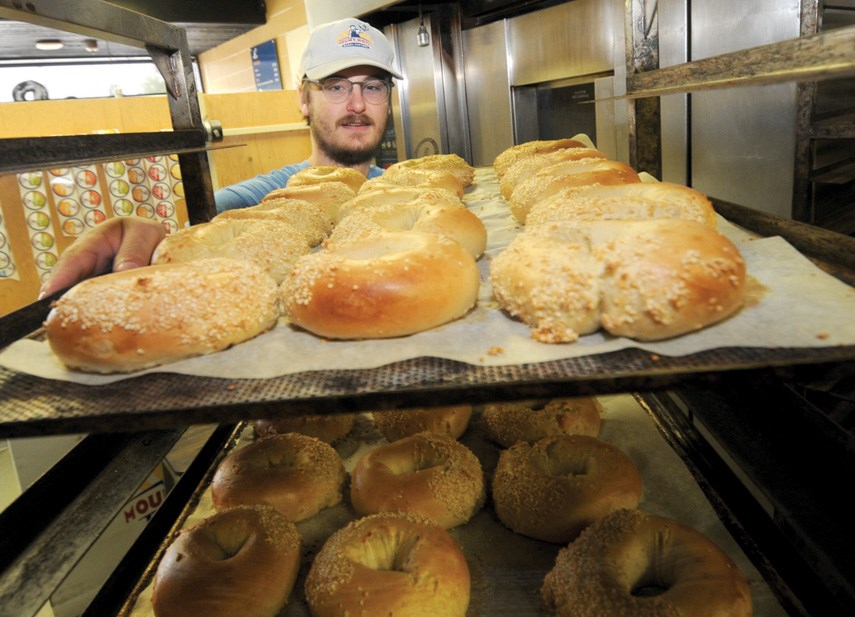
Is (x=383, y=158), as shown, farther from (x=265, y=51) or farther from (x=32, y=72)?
(x=32, y=72)

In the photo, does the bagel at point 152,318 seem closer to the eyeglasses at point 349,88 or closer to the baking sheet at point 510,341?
the baking sheet at point 510,341

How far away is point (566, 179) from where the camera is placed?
2285 mm

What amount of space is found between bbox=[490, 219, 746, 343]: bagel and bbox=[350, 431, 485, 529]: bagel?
60cm

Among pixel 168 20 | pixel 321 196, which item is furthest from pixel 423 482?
pixel 168 20

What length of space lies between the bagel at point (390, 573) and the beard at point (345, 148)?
10.0ft

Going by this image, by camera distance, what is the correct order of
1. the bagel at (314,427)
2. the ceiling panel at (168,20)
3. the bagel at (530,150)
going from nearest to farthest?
1. the bagel at (314,427)
2. the bagel at (530,150)
3. the ceiling panel at (168,20)

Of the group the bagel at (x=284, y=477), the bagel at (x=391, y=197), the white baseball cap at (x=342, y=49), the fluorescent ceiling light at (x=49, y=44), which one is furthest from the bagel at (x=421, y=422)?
the fluorescent ceiling light at (x=49, y=44)

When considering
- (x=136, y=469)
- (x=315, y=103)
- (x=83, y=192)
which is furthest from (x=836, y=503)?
(x=83, y=192)

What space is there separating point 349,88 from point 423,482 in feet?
9.52

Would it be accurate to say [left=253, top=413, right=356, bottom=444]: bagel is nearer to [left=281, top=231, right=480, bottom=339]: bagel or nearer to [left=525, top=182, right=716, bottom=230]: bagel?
[left=281, top=231, right=480, bottom=339]: bagel

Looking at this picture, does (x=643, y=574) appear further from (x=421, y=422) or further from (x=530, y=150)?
(x=530, y=150)

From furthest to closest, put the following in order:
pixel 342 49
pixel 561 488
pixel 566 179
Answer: pixel 342 49 < pixel 566 179 < pixel 561 488

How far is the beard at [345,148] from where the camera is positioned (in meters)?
4.09

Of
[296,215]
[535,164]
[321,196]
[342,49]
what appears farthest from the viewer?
[342,49]
